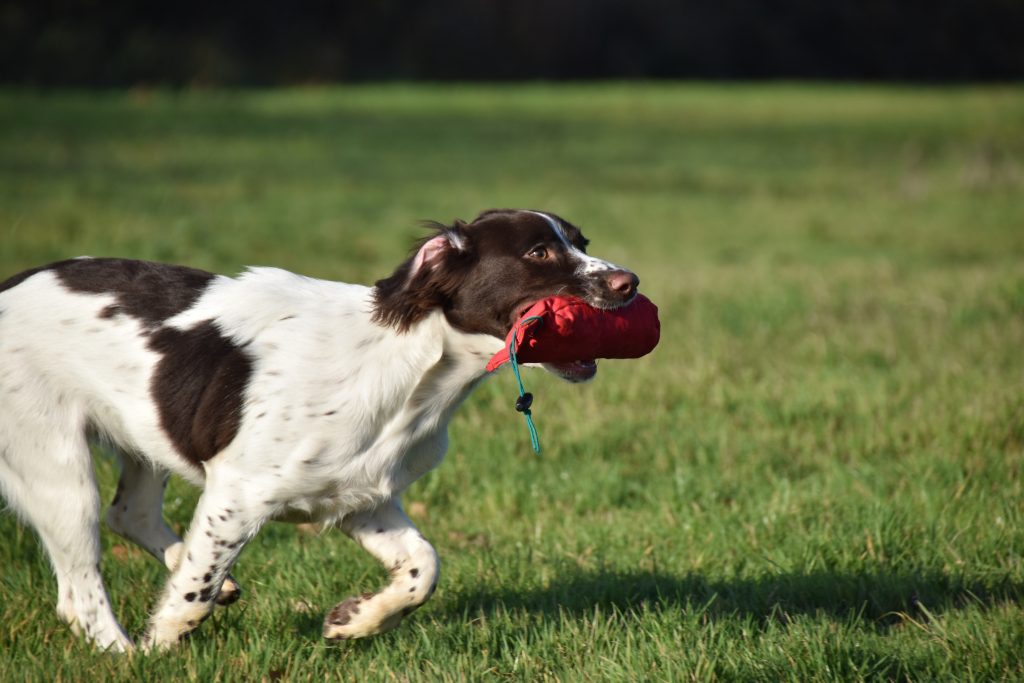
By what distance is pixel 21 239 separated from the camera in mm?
10039

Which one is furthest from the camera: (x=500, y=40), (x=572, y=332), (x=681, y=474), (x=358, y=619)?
(x=500, y=40)

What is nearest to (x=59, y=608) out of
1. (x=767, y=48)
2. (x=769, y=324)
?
(x=769, y=324)

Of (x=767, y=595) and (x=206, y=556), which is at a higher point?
(x=206, y=556)

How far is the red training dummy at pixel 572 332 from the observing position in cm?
361

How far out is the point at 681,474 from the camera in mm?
5543

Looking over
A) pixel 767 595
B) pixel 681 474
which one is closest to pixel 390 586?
pixel 767 595

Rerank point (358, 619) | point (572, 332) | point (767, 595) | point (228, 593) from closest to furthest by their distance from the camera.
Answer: point (572, 332) < point (358, 619) < point (228, 593) < point (767, 595)

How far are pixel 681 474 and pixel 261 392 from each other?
246 cm

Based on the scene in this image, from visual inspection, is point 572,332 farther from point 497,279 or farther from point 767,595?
point 767,595

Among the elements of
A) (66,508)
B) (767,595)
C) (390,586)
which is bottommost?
(767,595)

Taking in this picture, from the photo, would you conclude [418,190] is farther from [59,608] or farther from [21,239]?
[59,608]

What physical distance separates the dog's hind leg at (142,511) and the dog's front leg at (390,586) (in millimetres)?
819

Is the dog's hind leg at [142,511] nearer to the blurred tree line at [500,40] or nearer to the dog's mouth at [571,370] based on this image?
the dog's mouth at [571,370]

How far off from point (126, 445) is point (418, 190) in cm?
1267
